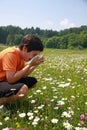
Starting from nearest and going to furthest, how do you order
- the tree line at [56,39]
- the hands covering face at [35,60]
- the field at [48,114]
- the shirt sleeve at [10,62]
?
the field at [48,114], the hands covering face at [35,60], the shirt sleeve at [10,62], the tree line at [56,39]

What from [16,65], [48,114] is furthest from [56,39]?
[48,114]

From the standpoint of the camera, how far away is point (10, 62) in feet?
18.1

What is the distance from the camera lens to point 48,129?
4547mm

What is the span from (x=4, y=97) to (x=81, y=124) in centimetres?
167

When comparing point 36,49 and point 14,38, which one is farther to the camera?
point 14,38

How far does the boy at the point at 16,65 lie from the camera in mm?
5406

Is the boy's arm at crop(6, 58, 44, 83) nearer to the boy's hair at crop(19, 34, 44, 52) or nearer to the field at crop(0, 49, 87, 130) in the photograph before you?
the boy's hair at crop(19, 34, 44, 52)

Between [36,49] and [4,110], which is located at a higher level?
[36,49]

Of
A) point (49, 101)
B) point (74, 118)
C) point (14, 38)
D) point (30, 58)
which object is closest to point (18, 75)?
point (30, 58)

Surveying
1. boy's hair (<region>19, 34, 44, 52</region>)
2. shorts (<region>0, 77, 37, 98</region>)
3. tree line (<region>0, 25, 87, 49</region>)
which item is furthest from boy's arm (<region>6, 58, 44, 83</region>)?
tree line (<region>0, 25, 87, 49</region>)

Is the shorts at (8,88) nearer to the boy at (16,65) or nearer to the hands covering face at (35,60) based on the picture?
the boy at (16,65)

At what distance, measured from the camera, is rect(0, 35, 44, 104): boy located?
5.41 metres

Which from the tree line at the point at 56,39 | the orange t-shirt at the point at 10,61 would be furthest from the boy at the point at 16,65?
the tree line at the point at 56,39

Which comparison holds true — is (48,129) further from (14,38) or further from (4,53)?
(14,38)
